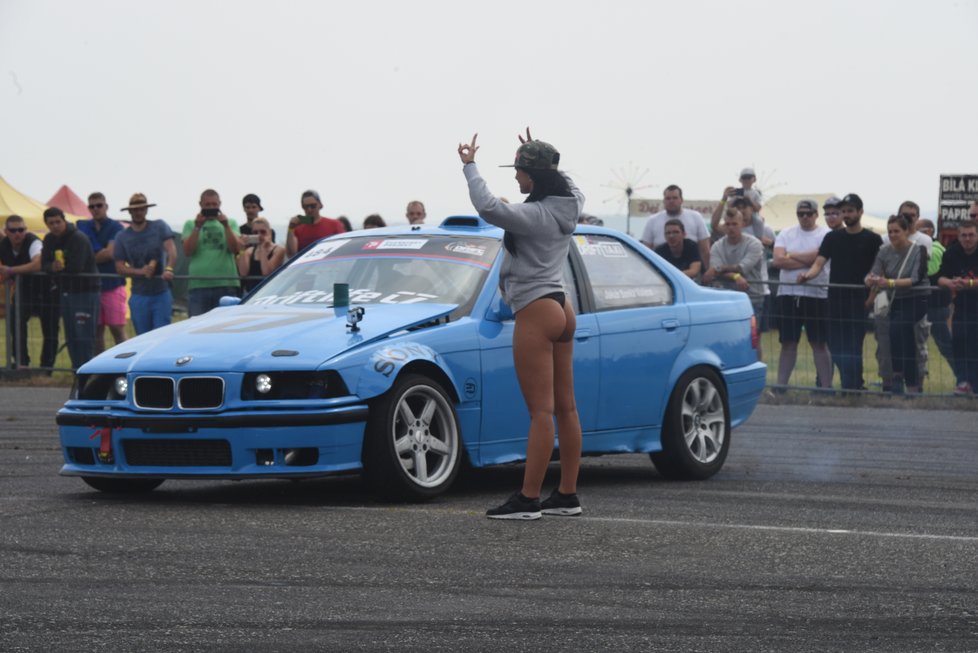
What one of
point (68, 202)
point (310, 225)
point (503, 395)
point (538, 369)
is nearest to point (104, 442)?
point (503, 395)

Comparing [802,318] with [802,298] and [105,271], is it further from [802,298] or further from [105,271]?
[105,271]

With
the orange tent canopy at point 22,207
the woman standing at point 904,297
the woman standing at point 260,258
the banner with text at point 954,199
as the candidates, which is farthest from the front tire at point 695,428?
the orange tent canopy at point 22,207

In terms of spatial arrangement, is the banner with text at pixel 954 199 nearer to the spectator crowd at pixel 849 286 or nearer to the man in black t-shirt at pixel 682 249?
the spectator crowd at pixel 849 286

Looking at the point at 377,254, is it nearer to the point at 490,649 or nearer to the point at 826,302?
the point at 490,649

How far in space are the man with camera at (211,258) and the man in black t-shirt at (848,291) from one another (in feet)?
18.2

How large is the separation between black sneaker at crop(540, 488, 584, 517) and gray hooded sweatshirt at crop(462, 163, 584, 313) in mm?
907

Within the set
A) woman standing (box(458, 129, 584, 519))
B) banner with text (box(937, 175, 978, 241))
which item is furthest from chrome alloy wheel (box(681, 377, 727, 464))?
banner with text (box(937, 175, 978, 241))

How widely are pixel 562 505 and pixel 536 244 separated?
122 centimetres

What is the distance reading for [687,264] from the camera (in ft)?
53.7

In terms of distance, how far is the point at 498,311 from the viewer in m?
9.10

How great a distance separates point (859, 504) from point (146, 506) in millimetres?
3500

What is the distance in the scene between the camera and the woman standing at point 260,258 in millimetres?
17016

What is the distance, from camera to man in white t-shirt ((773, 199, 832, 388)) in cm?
1658

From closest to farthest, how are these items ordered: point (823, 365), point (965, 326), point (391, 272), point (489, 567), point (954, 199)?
point (489, 567) < point (391, 272) < point (965, 326) < point (823, 365) < point (954, 199)
